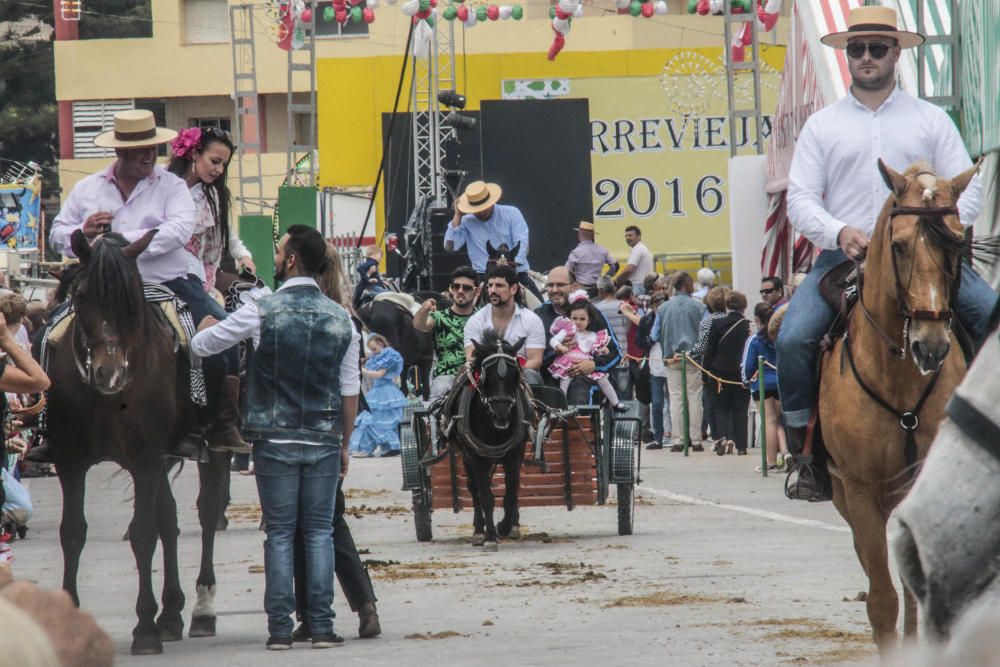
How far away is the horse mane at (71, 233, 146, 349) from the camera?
9031mm

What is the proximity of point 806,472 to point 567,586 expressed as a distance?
2.87m

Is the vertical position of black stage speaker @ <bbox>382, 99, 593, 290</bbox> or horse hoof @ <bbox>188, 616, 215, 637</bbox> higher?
black stage speaker @ <bbox>382, 99, 593, 290</bbox>

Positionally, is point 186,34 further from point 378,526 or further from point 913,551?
point 913,551

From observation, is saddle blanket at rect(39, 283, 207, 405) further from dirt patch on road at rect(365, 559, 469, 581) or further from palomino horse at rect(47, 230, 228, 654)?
dirt patch on road at rect(365, 559, 469, 581)

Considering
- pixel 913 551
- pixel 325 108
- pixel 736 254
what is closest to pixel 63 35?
pixel 325 108

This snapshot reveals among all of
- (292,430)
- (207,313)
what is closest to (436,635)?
(292,430)

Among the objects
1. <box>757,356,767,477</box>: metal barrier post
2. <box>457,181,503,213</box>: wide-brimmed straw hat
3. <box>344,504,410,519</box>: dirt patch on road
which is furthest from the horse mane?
<box>757,356,767,477</box>: metal barrier post

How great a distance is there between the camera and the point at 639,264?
29.6m

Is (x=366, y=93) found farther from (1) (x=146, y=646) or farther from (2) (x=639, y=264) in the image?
(1) (x=146, y=646)

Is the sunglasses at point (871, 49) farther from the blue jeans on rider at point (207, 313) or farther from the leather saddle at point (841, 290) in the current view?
the blue jeans on rider at point (207, 313)

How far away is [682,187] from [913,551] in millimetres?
36737

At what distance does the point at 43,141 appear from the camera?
225ft

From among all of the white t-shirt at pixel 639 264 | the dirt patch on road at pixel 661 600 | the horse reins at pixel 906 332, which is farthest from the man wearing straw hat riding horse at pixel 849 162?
the white t-shirt at pixel 639 264

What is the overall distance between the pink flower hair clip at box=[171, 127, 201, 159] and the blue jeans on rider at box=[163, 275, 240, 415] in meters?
0.85
